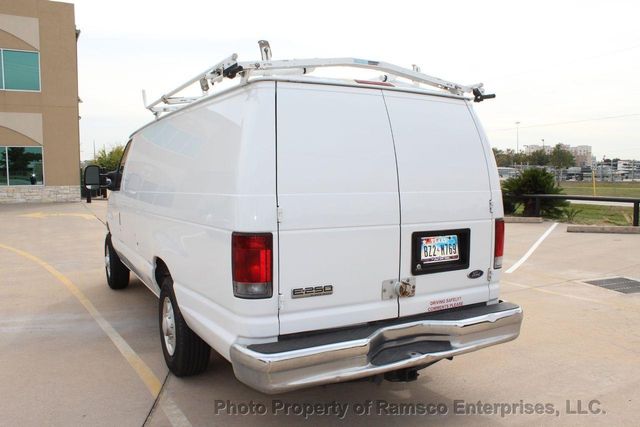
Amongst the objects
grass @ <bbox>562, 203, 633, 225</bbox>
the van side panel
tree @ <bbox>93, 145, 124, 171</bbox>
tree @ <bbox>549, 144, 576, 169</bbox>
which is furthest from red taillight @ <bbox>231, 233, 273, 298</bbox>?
tree @ <bbox>549, 144, 576, 169</bbox>

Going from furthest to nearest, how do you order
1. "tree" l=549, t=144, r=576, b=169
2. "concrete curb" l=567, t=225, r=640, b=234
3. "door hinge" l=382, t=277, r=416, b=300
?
1. "tree" l=549, t=144, r=576, b=169
2. "concrete curb" l=567, t=225, r=640, b=234
3. "door hinge" l=382, t=277, r=416, b=300

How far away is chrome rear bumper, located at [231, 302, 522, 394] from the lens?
2.86 meters

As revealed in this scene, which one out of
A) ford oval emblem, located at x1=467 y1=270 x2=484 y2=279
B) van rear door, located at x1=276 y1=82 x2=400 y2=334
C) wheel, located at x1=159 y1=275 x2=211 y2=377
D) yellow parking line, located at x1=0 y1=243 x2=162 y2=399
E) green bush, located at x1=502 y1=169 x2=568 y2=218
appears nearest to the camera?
van rear door, located at x1=276 y1=82 x2=400 y2=334

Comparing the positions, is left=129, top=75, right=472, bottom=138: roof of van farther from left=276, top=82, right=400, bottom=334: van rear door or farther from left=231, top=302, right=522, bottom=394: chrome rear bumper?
left=231, top=302, right=522, bottom=394: chrome rear bumper

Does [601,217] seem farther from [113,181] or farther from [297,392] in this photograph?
[297,392]

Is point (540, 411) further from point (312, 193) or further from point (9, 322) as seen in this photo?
point (9, 322)

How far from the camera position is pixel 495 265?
13.2 ft

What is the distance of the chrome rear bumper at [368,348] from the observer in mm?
2859

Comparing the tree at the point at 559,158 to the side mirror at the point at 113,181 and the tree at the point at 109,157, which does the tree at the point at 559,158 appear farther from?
the side mirror at the point at 113,181

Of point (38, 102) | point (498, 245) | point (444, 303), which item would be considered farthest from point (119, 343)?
point (38, 102)

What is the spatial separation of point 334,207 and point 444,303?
1174 millimetres

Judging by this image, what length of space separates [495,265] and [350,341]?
1581 millimetres

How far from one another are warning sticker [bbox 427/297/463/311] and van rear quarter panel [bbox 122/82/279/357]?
1208 mm

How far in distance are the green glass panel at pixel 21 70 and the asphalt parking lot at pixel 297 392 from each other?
19494 mm
